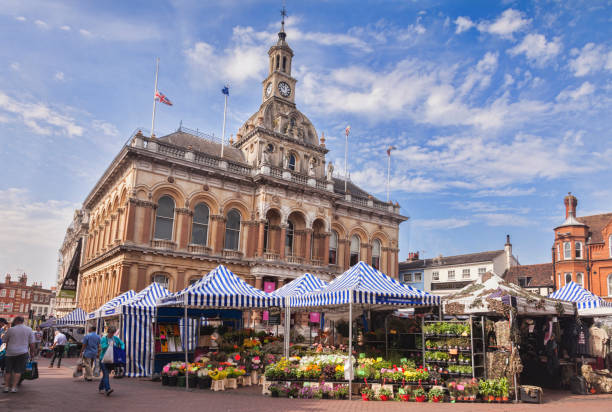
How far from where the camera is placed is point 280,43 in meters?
37.2

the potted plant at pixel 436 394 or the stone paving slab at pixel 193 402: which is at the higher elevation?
the potted plant at pixel 436 394

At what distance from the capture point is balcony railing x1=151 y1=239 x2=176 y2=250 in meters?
26.5

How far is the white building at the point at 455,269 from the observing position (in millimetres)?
42281

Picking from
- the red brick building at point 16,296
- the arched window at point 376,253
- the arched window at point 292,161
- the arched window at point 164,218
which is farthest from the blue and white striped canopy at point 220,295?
the red brick building at point 16,296

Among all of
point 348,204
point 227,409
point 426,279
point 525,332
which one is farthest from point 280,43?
point 227,409

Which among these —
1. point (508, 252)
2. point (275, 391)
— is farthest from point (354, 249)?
point (275, 391)

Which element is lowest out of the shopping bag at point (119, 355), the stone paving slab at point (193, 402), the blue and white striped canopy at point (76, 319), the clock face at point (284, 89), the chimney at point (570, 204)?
the stone paving slab at point (193, 402)

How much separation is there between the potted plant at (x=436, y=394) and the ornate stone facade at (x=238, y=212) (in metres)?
18.3

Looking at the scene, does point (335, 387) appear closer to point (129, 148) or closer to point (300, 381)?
point (300, 381)

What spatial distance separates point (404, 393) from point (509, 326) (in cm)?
353

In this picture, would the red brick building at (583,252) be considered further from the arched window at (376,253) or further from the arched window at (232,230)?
the arched window at (232,230)

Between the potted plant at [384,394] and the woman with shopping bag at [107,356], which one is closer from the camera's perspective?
the woman with shopping bag at [107,356]

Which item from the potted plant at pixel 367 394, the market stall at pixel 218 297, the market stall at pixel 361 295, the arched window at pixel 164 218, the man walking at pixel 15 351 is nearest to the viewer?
the man walking at pixel 15 351

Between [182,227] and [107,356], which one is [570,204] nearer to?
[182,227]
